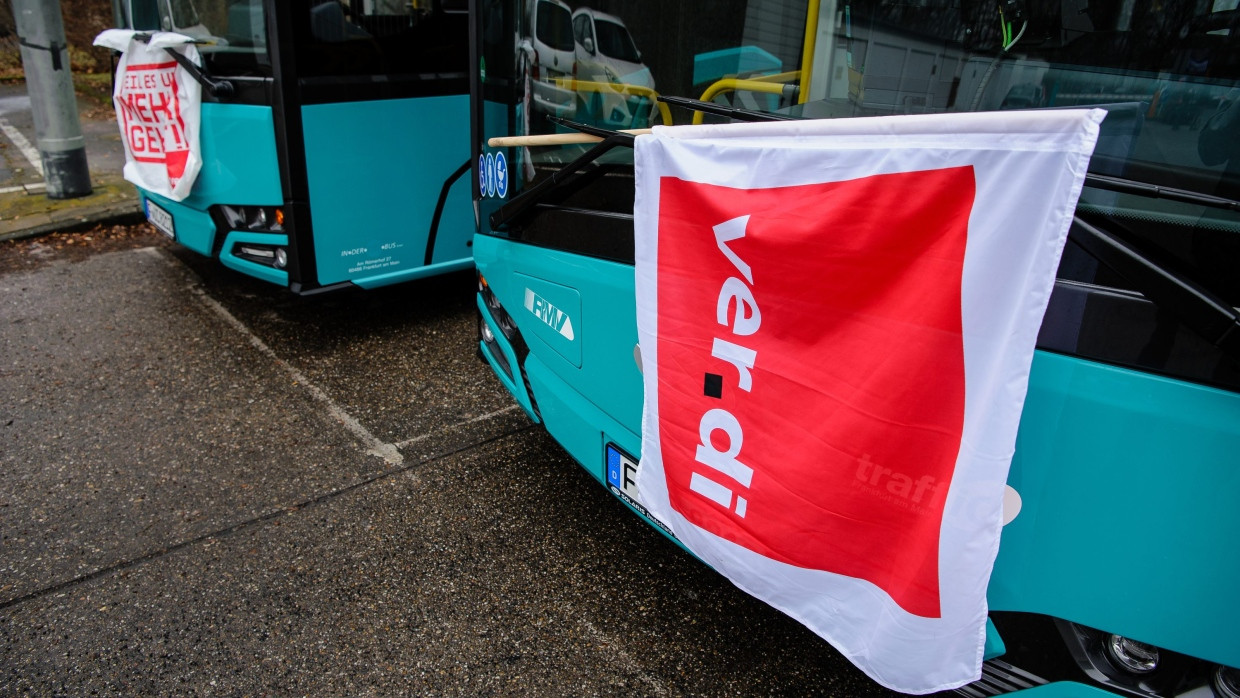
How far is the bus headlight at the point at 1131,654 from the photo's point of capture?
1558 millimetres

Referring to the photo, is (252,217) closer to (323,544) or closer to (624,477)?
(323,544)

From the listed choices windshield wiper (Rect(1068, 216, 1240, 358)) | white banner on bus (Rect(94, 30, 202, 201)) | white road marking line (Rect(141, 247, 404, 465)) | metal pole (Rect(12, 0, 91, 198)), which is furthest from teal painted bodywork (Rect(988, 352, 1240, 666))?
metal pole (Rect(12, 0, 91, 198))

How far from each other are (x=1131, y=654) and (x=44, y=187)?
9268mm

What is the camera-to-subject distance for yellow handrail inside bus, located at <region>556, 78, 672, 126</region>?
231 centimetres

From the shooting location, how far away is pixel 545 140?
2.56 meters

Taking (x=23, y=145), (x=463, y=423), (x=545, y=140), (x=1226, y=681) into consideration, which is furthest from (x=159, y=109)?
(x=23, y=145)

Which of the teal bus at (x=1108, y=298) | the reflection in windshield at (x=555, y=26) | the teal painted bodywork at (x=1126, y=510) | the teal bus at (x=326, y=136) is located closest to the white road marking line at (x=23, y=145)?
the teal bus at (x=326, y=136)

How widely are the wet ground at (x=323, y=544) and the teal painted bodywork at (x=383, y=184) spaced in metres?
0.53

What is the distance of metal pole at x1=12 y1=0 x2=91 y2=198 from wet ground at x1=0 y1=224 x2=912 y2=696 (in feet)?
10.5

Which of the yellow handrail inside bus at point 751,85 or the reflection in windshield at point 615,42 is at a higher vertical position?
the reflection in windshield at point 615,42

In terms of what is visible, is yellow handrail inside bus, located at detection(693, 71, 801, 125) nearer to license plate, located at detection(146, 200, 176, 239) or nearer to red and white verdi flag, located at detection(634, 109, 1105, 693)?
red and white verdi flag, located at detection(634, 109, 1105, 693)

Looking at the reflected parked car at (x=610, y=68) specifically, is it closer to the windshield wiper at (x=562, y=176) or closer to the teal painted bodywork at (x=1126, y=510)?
the windshield wiper at (x=562, y=176)

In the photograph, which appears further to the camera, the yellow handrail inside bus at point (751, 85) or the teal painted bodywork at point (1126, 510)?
the yellow handrail inside bus at point (751, 85)

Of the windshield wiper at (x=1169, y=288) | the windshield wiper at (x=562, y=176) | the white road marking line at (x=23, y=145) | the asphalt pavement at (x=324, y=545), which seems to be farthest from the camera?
the white road marking line at (x=23, y=145)
